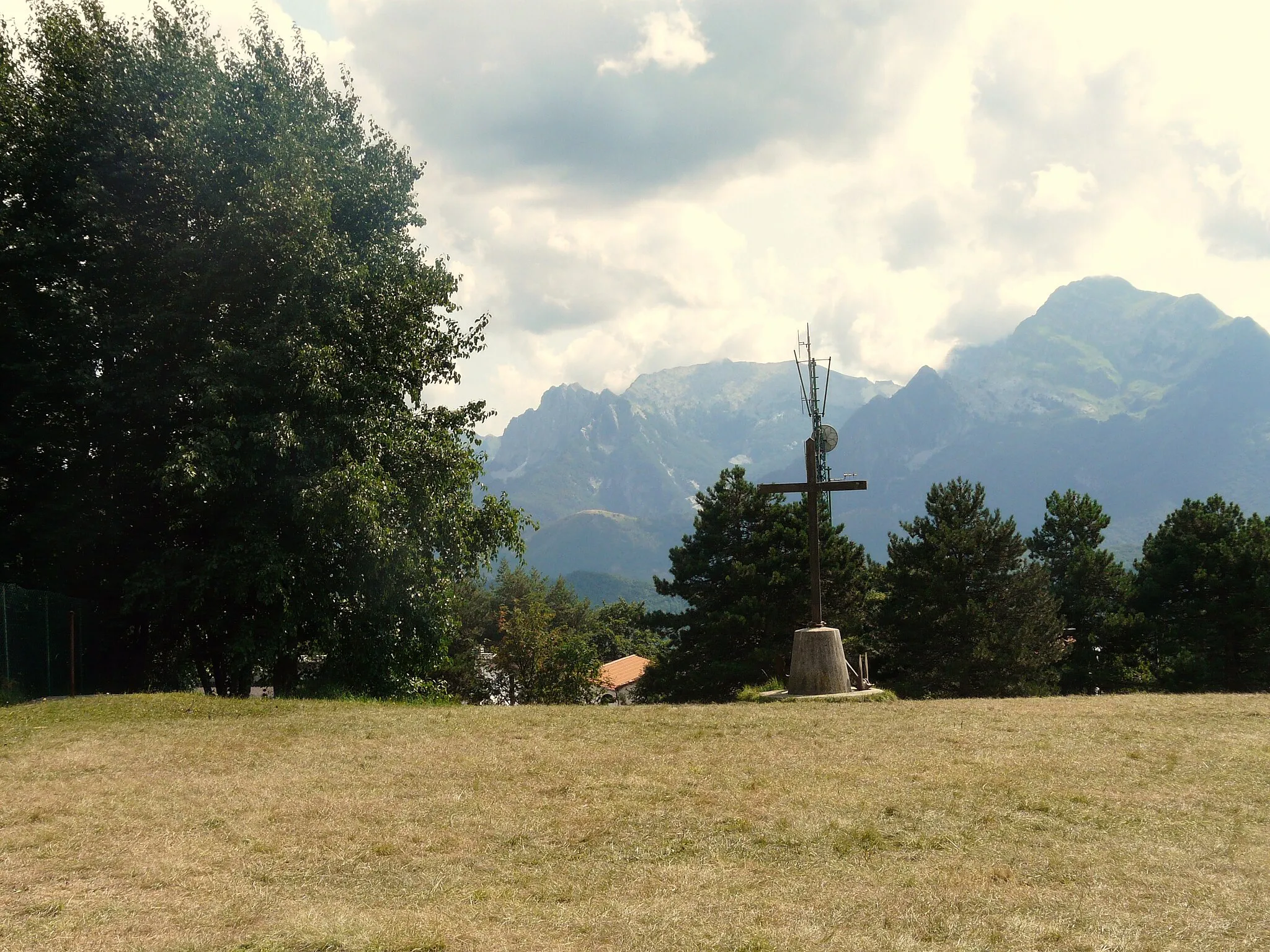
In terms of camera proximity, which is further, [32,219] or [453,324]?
[453,324]

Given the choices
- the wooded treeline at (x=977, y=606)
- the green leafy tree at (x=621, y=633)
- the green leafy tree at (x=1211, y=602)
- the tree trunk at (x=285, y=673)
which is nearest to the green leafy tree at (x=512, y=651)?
the green leafy tree at (x=621, y=633)

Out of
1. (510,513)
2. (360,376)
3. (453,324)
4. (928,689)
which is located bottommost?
(928,689)

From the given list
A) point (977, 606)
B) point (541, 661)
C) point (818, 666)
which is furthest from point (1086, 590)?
point (818, 666)

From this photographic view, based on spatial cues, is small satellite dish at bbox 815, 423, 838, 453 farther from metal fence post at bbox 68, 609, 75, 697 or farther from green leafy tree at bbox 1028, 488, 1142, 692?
green leafy tree at bbox 1028, 488, 1142, 692

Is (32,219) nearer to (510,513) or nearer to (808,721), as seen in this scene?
(510,513)

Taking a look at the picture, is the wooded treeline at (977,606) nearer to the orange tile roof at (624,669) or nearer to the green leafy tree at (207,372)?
the green leafy tree at (207,372)

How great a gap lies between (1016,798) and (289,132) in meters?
19.8

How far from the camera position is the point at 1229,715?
16734mm

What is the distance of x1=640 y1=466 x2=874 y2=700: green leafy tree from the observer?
153 ft

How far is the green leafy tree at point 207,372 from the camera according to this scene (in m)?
19.8

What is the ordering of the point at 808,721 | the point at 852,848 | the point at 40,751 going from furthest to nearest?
the point at 808,721 < the point at 40,751 < the point at 852,848

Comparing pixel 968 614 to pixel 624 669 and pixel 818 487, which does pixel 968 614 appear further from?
pixel 624 669

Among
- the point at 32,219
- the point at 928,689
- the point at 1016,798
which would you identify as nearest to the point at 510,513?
the point at 32,219

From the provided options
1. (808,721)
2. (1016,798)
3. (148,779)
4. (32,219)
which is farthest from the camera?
(32,219)
